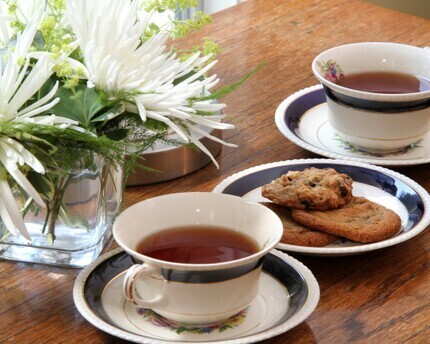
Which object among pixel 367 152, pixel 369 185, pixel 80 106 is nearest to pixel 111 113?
pixel 80 106

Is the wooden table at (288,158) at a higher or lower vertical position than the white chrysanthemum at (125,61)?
lower

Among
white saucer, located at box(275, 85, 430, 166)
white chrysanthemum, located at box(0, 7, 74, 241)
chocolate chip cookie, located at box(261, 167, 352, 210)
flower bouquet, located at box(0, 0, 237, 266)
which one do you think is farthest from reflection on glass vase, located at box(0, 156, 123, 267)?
white saucer, located at box(275, 85, 430, 166)

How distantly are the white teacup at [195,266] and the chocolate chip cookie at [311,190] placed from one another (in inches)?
5.3

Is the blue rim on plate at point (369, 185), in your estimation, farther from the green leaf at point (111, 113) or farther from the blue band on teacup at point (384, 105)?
the green leaf at point (111, 113)

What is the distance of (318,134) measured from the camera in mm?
1560

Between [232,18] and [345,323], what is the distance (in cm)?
110

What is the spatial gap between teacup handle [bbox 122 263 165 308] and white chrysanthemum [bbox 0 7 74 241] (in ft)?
0.41

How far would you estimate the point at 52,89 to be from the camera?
102cm

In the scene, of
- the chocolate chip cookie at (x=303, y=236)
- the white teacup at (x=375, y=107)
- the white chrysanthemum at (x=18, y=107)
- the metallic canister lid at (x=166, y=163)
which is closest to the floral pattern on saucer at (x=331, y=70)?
the white teacup at (x=375, y=107)

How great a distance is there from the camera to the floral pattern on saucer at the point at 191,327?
3.33 ft

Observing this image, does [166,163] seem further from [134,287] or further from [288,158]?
[134,287]

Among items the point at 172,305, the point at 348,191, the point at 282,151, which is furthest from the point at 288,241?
the point at 282,151

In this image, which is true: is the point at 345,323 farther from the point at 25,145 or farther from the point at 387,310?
the point at 25,145

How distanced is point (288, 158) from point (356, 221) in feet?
0.97
